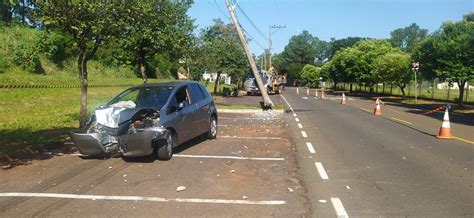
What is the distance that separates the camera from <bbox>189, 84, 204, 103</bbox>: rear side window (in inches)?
475

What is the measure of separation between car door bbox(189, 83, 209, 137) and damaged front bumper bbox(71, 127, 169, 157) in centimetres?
215

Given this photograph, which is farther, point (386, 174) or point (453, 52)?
point (453, 52)

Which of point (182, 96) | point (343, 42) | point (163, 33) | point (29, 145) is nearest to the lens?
point (29, 145)

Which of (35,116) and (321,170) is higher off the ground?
(35,116)

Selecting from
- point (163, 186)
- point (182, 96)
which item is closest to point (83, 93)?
point (182, 96)

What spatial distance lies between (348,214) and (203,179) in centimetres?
286

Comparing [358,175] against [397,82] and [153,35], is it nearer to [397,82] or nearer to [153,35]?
[153,35]

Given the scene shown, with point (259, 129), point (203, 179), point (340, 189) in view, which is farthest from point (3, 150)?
point (259, 129)

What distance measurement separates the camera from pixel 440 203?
21.8 ft

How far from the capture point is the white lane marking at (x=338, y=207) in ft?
19.9

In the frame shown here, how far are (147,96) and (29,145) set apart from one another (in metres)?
2.90

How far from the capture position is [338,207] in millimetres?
6395

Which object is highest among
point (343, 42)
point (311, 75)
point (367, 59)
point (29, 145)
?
point (343, 42)

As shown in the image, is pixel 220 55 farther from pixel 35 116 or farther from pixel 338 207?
pixel 338 207
